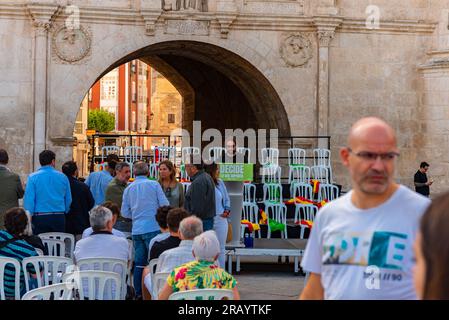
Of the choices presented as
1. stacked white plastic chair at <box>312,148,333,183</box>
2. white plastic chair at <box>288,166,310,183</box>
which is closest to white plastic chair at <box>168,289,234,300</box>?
white plastic chair at <box>288,166,310,183</box>

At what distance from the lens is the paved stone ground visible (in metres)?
10.9

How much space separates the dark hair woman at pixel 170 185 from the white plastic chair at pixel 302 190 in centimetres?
641

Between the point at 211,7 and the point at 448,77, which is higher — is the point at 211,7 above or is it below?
above

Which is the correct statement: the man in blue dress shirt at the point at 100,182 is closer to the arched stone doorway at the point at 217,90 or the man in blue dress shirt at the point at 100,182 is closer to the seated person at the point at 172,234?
the seated person at the point at 172,234

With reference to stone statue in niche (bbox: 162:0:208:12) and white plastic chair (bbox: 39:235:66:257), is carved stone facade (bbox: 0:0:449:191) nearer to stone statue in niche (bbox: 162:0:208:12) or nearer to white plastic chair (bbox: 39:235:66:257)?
stone statue in niche (bbox: 162:0:208:12)

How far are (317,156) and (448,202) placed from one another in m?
17.2

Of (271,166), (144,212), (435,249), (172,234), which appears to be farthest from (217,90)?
(435,249)

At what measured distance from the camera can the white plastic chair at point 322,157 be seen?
762 inches

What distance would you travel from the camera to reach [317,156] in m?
19.5

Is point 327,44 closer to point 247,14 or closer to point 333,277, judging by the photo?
point 247,14

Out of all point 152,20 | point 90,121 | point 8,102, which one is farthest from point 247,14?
point 90,121

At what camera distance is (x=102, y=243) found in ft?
25.4

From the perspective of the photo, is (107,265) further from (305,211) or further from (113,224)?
(305,211)

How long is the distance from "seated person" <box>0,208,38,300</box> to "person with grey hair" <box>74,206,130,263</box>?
1.46 feet
